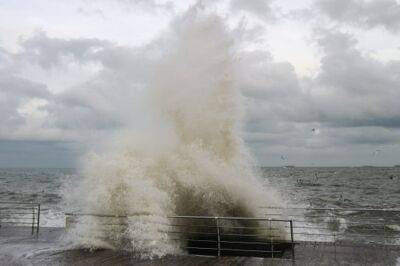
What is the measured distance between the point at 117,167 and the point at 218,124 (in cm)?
432

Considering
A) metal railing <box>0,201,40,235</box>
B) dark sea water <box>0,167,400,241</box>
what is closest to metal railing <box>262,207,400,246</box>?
dark sea water <box>0,167,400,241</box>

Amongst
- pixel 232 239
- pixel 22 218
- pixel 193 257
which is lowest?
pixel 193 257

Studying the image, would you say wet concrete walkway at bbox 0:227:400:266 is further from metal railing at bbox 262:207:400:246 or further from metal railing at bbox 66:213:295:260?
metal railing at bbox 66:213:295:260

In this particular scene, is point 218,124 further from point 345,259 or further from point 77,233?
point 345,259

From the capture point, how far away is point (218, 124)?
1672 centimetres

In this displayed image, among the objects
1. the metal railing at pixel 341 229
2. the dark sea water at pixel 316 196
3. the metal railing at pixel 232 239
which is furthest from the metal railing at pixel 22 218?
the metal railing at pixel 341 229

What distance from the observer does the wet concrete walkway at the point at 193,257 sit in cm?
962

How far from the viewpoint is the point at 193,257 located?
33.6ft

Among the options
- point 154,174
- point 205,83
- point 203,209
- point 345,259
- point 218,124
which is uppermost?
point 205,83

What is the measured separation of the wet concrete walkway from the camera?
962cm

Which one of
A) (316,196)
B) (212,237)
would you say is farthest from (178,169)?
(316,196)

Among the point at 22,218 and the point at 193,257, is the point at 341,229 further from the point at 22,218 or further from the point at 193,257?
the point at 22,218

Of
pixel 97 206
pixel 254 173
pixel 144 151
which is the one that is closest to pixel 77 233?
pixel 97 206

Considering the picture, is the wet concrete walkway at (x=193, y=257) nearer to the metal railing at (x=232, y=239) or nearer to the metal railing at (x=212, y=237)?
the metal railing at (x=232, y=239)
